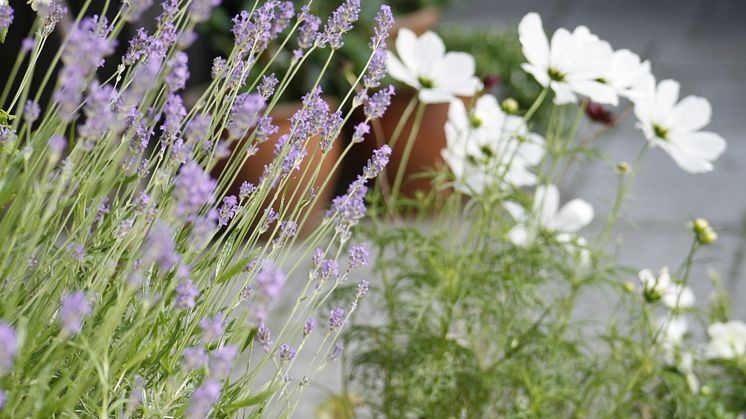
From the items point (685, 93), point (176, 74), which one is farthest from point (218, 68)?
point (685, 93)

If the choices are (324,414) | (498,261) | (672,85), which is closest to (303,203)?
(498,261)

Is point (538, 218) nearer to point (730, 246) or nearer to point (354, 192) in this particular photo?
point (354, 192)

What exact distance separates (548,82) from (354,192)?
480 millimetres

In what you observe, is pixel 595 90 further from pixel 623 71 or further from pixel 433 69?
pixel 433 69

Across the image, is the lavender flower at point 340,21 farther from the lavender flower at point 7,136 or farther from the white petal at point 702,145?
the white petal at point 702,145

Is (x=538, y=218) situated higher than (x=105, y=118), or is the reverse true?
(x=538, y=218)

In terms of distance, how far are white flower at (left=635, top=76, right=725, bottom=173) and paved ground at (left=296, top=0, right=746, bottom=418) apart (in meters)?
0.16

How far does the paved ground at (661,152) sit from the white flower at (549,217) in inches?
6.6

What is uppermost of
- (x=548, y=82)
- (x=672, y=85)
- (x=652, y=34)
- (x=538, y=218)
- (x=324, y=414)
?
(x=652, y=34)

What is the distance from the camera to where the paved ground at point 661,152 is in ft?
9.87

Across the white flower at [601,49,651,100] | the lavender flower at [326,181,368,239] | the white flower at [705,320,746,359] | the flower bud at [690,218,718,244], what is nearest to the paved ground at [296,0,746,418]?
the white flower at [705,320,746,359]

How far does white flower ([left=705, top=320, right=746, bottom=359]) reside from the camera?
1744 millimetres

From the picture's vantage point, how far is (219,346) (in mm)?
848

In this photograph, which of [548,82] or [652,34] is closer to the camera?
[548,82]
